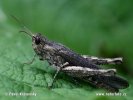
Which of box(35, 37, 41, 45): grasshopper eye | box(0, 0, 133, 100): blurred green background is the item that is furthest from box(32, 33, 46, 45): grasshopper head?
box(0, 0, 133, 100): blurred green background

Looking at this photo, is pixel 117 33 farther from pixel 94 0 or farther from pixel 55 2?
pixel 55 2

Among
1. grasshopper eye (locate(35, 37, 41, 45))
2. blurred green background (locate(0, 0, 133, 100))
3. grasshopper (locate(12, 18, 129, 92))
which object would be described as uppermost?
blurred green background (locate(0, 0, 133, 100))

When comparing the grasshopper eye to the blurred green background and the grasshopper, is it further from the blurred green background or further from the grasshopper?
the blurred green background

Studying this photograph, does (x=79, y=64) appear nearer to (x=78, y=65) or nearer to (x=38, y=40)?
(x=78, y=65)

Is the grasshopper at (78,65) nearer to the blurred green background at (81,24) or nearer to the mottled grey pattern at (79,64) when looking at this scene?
Result: the mottled grey pattern at (79,64)

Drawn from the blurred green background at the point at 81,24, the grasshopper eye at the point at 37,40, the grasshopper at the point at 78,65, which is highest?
the blurred green background at the point at 81,24

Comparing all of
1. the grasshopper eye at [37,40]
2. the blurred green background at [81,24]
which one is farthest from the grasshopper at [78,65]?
the blurred green background at [81,24]

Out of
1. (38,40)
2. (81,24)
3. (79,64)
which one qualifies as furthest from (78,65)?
(81,24)

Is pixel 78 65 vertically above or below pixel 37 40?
below
